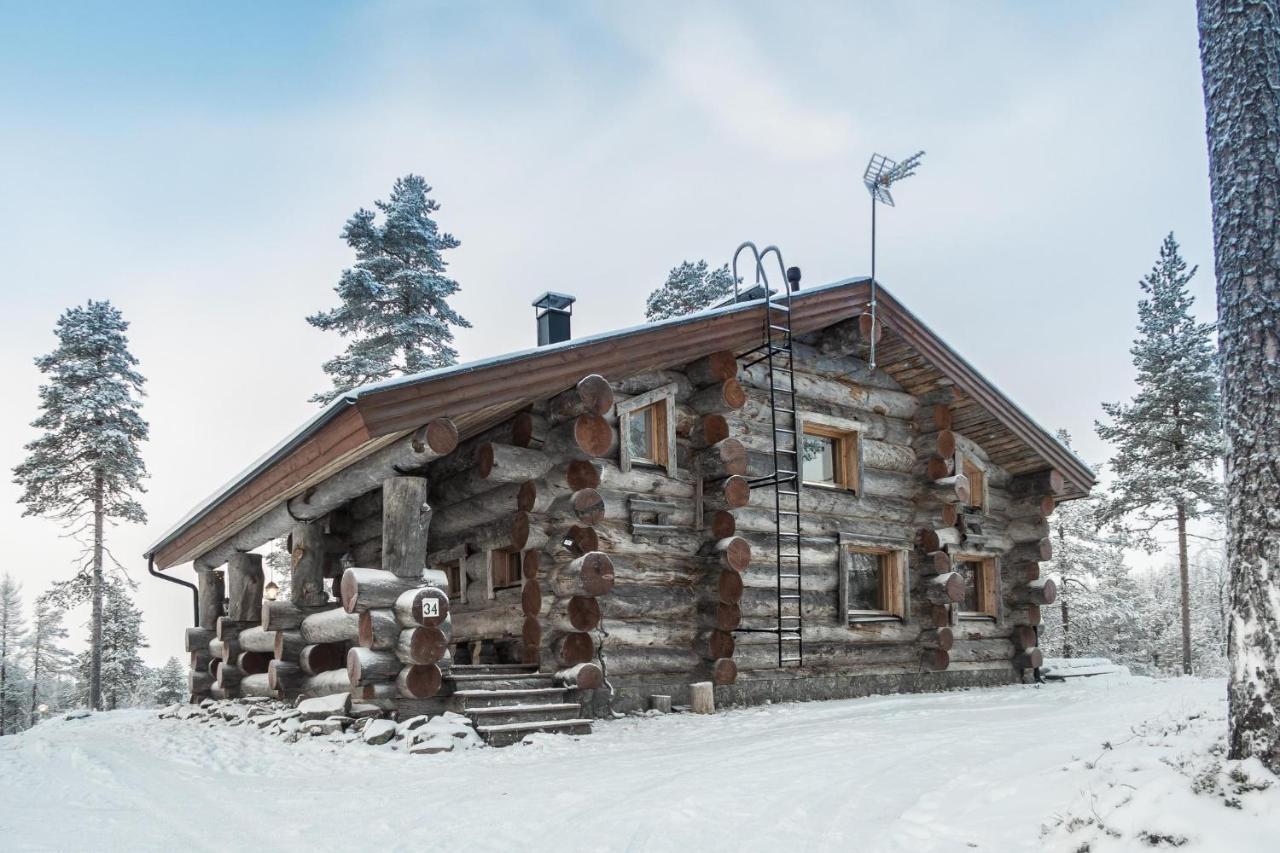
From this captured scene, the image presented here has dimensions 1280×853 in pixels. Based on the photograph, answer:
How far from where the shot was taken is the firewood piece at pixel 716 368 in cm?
1291

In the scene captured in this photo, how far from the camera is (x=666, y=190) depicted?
268ft

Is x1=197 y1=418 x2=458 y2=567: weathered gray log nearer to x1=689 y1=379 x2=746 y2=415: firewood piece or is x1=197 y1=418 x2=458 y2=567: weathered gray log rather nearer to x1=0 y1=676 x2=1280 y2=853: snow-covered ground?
x1=0 y1=676 x2=1280 y2=853: snow-covered ground

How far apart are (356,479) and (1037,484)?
12.8 meters

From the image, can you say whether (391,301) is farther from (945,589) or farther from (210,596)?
(945,589)

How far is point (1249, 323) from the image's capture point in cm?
562

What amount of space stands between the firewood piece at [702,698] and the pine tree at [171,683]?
2698 centimetres

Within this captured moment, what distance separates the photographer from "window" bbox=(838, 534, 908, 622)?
49.0 feet

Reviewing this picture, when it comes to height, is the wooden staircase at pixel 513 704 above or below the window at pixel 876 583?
below

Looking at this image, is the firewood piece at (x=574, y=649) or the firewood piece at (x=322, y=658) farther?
the firewood piece at (x=322, y=658)

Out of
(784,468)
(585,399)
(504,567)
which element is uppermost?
(585,399)

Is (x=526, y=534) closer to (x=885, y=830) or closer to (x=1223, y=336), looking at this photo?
(x=885, y=830)

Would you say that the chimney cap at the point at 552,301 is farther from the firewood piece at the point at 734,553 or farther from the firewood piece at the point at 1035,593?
the firewood piece at the point at 1035,593

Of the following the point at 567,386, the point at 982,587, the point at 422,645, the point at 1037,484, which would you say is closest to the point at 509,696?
the point at 422,645

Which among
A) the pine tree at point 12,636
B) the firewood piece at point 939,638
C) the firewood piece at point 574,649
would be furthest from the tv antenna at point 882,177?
the pine tree at point 12,636
